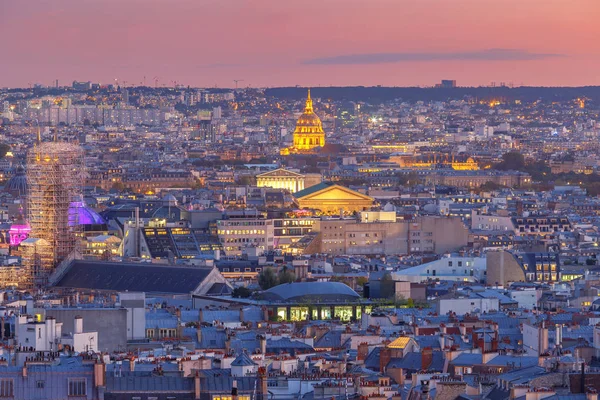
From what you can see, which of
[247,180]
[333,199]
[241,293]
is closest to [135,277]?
[241,293]

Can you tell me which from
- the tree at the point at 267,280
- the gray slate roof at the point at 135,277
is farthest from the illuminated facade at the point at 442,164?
the gray slate roof at the point at 135,277

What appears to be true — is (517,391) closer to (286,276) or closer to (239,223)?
(286,276)

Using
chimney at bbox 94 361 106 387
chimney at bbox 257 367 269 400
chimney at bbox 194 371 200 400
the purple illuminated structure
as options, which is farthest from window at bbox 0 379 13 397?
the purple illuminated structure

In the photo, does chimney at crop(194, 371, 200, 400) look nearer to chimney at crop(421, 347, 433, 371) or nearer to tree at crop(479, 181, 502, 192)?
chimney at crop(421, 347, 433, 371)

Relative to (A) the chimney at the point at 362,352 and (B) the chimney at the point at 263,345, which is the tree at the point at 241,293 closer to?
(B) the chimney at the point at 263,345

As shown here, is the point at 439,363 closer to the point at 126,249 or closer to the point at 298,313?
the point at 298,313

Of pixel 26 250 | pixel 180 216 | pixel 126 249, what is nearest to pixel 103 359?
pixel 26 250
